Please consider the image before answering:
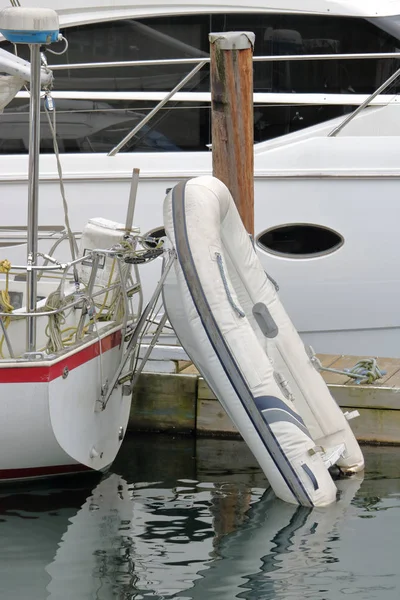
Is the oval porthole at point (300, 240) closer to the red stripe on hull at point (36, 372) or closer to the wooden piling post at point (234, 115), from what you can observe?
the wooden piling post at point (234, 115)

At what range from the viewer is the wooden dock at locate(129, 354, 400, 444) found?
6.84 metres

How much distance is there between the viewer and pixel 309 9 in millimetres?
8352

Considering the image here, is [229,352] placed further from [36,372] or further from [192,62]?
[192,62]

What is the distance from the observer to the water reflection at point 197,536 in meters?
5.03

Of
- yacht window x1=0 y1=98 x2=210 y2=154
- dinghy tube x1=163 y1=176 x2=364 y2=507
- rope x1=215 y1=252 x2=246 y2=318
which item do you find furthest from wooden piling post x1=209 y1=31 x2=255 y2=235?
yacht window x1=0 y1=98 x2=210 y2=154

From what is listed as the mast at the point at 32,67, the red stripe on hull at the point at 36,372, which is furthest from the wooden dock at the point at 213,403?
the mast at the point at 32,67

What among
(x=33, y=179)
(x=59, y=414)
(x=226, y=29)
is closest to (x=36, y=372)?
(x=59, y=414)

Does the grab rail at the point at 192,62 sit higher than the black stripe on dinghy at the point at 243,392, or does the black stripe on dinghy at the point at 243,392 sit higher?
the grab rail at the point at 192,62

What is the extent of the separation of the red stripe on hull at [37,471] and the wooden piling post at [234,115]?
193 centimetres

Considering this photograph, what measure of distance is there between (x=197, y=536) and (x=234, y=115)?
2.75 metres

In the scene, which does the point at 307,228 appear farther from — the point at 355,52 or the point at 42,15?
the point at 42,15

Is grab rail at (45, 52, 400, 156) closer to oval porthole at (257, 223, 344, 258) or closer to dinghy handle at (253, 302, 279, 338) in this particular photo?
oval porthole at (257, 223, 344, 258)

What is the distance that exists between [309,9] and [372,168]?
1.34 meters

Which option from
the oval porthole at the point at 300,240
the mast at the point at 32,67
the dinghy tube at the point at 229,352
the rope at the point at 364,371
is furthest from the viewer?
the oval porthole at the point at 300,240
